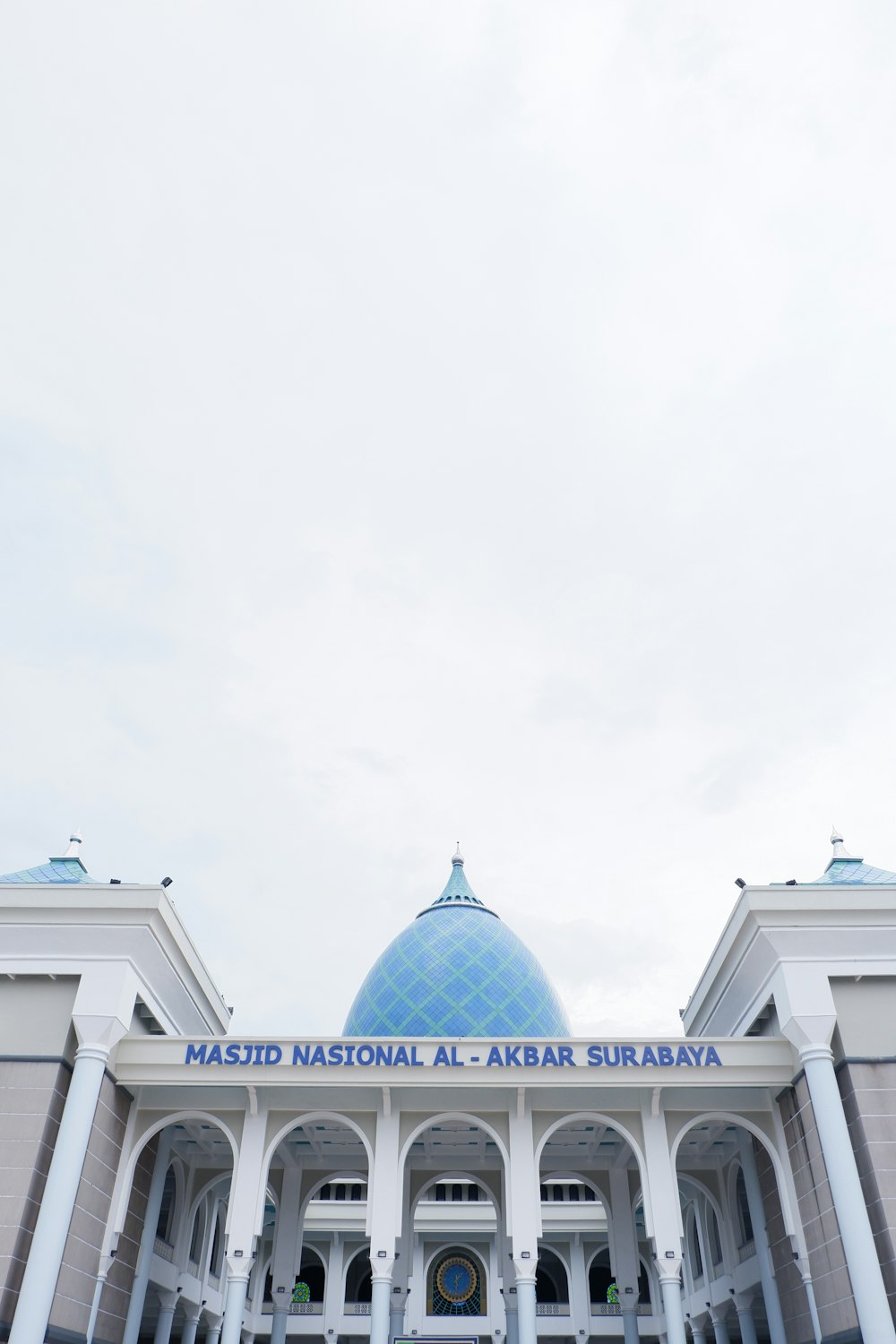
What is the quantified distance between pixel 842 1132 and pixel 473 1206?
22.1 meters

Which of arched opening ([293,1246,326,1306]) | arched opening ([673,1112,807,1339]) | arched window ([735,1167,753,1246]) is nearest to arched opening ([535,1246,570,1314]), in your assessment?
arched opening ([673,1112,807,1339])

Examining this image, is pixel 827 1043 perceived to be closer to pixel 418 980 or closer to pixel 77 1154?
pixel 77 1154

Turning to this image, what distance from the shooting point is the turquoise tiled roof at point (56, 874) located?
20.9 metres

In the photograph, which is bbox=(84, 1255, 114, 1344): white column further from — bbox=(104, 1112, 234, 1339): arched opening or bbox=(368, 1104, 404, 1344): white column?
bbox=(368, 1104, 404, 1344): white column

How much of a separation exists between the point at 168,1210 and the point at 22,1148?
7942 mm

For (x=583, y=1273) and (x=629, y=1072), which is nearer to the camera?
(x=629, y=1072)

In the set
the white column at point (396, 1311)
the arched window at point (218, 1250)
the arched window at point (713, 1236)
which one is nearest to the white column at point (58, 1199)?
the white column at point (396, 1311)

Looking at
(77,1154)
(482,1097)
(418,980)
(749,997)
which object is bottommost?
(77,1154)

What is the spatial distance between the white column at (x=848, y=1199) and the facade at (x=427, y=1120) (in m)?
0.04

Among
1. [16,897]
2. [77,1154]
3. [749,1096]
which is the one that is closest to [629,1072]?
[749,1096]

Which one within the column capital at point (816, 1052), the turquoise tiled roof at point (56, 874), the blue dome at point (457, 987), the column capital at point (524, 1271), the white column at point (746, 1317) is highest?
the blue dome at point (457, 987)

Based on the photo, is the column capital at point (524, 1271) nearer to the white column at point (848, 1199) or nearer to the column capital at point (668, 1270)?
the column capital at point (668, 1270)

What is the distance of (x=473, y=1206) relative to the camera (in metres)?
34.7

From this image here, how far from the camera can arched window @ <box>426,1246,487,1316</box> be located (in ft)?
114
